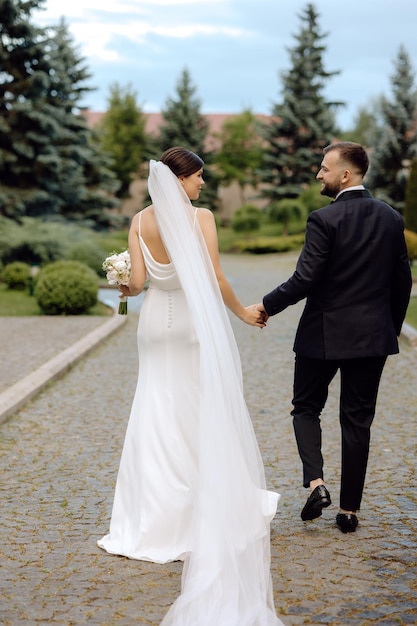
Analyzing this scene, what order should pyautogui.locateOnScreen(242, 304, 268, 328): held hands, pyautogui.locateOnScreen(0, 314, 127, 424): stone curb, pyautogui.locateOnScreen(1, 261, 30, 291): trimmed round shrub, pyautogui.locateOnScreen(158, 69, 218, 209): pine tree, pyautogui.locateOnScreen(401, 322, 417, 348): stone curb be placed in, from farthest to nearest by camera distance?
pyautogui.locateOnScreen(158, 69, 218, 209): pine tree
pyautogui.locateOnScreen(1, 261, 30, 291): trimmed round shrub
pyautogui.locateOnScreen(401, 322, 417, 348): stone curb
pyautogui.locateOnScreen(0, 314, 127, 424): stone curb
pyautogui.locateOnScreen(242, 304, 268, 328): held hands

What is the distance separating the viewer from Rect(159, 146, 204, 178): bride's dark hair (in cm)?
532

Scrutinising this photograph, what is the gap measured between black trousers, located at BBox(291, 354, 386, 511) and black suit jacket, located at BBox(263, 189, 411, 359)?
0.46 ft

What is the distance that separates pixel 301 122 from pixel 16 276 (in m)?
32.3

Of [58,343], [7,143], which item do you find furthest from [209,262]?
[7,143]

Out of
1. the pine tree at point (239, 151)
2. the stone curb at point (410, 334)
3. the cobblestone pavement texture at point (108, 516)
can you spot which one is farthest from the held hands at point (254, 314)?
the pine tree at point (239, 151)

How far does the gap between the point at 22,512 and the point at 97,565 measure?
116 cm

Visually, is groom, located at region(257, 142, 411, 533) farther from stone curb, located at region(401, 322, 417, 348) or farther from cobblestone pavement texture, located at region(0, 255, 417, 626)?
stone curb, located at region(401, 322, 417, 348)

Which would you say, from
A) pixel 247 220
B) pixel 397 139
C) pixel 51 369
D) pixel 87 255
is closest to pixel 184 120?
pixel 247 220

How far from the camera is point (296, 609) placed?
4215 mm

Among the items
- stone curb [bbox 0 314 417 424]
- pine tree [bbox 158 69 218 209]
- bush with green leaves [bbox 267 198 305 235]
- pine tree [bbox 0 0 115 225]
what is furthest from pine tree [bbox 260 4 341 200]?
stone curb [bbox 0 314 417 424]

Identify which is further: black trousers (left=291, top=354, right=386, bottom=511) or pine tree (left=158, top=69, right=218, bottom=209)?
pine tree (left=158, top=69, right=218, bottom=209)

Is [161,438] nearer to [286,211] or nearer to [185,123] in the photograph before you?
[286,211]

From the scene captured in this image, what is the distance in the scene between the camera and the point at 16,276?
25.3m

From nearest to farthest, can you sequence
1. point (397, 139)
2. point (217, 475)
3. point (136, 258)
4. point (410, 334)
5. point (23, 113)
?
point (217, 475), point (136, 258), point (410, 334), point (23, 113), point (397, 139)
